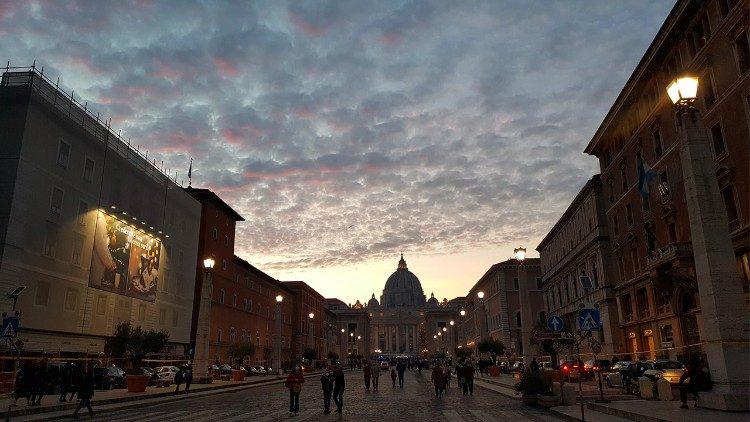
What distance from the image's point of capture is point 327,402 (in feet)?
64.8

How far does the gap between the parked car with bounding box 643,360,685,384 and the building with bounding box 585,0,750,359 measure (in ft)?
3.38

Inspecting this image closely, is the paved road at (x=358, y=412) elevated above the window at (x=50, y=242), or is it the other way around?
the window at (x=50, y=242)

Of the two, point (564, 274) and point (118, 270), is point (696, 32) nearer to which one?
point (564, 274)

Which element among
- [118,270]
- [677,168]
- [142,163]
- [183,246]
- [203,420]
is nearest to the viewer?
[203,420]

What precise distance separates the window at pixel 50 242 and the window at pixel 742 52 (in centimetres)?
4338

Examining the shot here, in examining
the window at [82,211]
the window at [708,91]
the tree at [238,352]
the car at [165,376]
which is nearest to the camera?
the window at [708,91]

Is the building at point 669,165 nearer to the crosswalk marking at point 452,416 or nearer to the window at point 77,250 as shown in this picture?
the crosswalk marking at point 452,416

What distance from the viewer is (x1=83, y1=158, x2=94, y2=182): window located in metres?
41.5

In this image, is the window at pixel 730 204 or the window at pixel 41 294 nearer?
the window at pixel 730 204

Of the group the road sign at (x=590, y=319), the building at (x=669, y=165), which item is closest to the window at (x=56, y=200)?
the road sign at (x=590, y=319)

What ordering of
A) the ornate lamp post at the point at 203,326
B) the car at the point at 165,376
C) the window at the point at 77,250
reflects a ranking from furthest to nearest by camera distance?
the window at the point at 77,250 < the car at the point at 165,376 < the ornate lamp post at the point at 203,326

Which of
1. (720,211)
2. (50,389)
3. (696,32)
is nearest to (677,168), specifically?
(696,32)

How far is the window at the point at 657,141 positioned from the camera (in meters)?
39.9

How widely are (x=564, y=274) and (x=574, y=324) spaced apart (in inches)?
304
